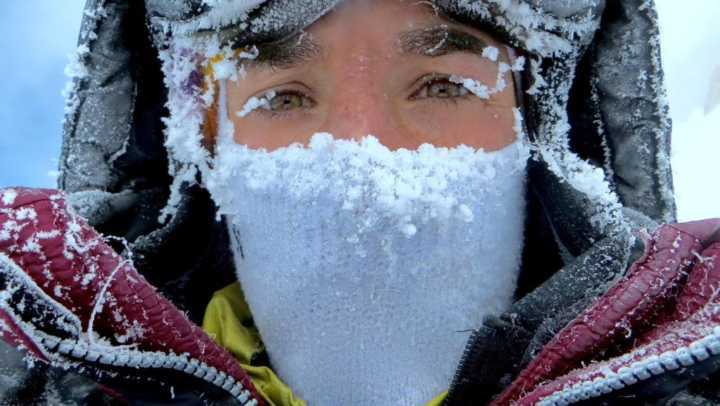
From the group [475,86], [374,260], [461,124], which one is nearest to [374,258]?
[374,260]

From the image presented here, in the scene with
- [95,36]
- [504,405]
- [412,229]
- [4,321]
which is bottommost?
[504,405]

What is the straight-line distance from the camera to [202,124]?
193 centimetres

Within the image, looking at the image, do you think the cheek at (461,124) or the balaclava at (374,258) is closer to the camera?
the balaclava at (374,258)

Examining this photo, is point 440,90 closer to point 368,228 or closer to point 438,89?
point 438,89

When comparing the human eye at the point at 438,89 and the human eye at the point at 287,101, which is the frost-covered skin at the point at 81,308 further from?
the human eye at the point at 438,89

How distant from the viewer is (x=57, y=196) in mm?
1336

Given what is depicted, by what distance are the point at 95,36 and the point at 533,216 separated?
49.6 inches

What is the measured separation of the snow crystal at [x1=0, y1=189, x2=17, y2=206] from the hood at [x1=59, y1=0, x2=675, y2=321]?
1.74 feet

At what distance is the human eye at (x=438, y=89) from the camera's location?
165cm

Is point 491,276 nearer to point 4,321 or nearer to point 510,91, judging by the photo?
point 510,91

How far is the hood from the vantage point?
5.76ft

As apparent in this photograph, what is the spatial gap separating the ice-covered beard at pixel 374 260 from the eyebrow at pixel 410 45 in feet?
0.68

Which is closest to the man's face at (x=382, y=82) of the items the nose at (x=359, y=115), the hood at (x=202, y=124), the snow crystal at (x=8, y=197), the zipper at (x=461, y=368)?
the nose at (x=359, y=115)

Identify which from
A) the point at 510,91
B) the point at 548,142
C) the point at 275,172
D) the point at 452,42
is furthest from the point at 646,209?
the point at 275,172
